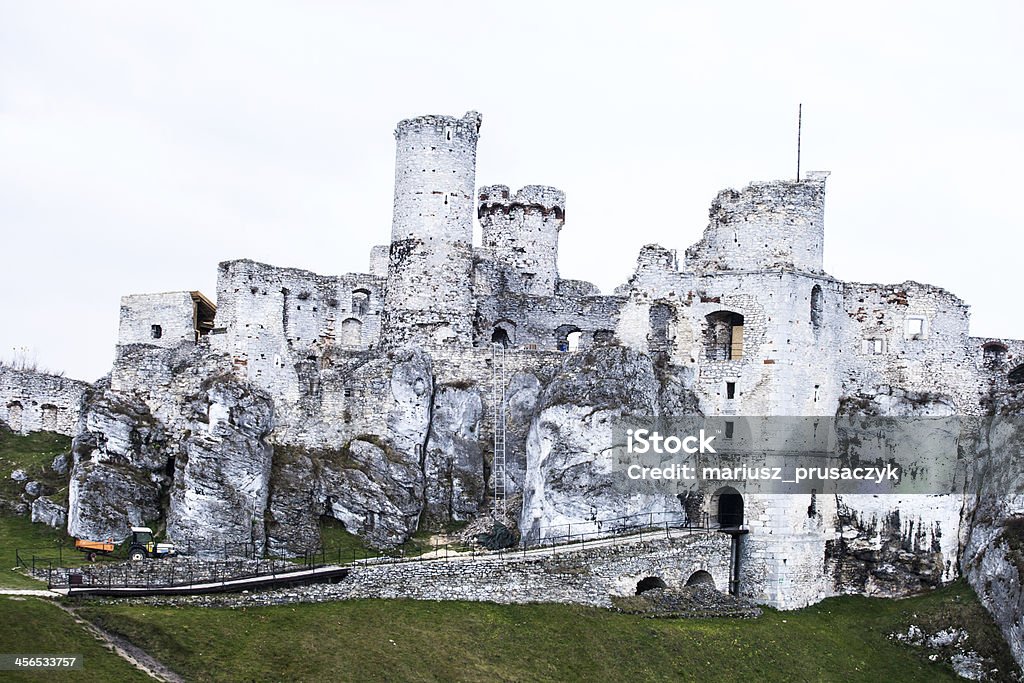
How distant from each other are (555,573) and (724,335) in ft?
52.3

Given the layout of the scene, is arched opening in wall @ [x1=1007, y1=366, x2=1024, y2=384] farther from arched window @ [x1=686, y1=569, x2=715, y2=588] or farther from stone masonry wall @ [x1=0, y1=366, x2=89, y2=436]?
stone masonry wall @ [x1=0, y1=366, x2=89, y2=436]

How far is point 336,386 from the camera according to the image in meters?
60.2

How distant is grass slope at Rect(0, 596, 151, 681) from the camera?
37.2 meters

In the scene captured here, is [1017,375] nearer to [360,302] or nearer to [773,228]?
[773,228]

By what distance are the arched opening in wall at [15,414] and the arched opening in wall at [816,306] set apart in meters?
36.5

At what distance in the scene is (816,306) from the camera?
5991 cm

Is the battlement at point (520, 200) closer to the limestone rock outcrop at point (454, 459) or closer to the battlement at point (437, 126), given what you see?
the battlement at point (437, 126)

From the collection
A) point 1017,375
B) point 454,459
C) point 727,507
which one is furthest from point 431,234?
point 1017,375

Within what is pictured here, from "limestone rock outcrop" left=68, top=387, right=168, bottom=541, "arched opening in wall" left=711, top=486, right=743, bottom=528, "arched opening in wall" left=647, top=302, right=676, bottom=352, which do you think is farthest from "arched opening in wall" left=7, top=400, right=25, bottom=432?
"arched opening in wall" left=711, top=486, right=743, bottom=528

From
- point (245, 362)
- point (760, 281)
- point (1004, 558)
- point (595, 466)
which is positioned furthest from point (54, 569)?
point (1004, 558)

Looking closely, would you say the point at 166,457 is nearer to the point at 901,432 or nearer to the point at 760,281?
the point at 760,281

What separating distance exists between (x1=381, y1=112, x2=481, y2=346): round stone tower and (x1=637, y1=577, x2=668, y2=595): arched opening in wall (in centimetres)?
1441

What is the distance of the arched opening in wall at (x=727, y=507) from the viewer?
192 ft

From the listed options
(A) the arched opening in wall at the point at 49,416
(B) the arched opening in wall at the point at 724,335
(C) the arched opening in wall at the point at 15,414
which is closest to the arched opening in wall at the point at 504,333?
(B) the arched opening in wall at the point at 724,335
